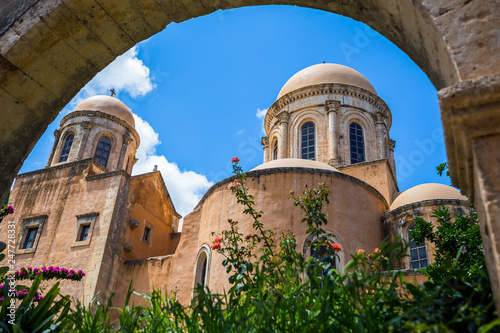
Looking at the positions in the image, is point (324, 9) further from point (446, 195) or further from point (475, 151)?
point (446, 195)

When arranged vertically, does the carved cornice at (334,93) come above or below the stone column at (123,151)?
above

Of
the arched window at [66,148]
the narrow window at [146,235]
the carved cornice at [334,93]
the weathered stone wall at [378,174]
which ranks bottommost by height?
the narrow window at [146,235]

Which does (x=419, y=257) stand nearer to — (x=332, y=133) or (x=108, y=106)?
(x=332, y=133)

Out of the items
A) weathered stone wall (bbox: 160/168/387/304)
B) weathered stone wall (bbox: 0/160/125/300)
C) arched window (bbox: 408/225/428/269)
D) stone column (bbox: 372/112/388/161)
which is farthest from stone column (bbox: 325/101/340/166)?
weathered stone wall (bbox: 0/160/125/300)

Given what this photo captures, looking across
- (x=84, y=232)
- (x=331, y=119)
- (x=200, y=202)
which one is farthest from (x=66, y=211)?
(x=331, y=119)

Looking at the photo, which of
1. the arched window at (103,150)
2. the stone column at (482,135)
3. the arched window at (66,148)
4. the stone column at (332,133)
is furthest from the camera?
the arched window at (103,150)

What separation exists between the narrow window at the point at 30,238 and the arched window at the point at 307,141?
1060 cm

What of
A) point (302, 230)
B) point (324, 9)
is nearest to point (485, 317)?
point (324, 9)

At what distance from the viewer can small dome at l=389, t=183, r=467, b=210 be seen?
40.9ft

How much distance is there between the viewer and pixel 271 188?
36.4 feet

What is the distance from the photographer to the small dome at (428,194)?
12.5 metres

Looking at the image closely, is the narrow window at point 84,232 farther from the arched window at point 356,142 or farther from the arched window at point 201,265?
the arched window at point 356,142

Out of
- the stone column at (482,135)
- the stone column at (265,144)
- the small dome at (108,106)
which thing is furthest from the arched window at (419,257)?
the small dome at (108,106)

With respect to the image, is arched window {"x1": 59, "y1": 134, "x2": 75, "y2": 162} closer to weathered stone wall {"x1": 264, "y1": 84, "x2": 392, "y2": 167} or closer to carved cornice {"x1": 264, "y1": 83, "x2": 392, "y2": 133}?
weathered stone wall {"x1": 264, "y1": 84, "x2": 392, "y2": 167}
